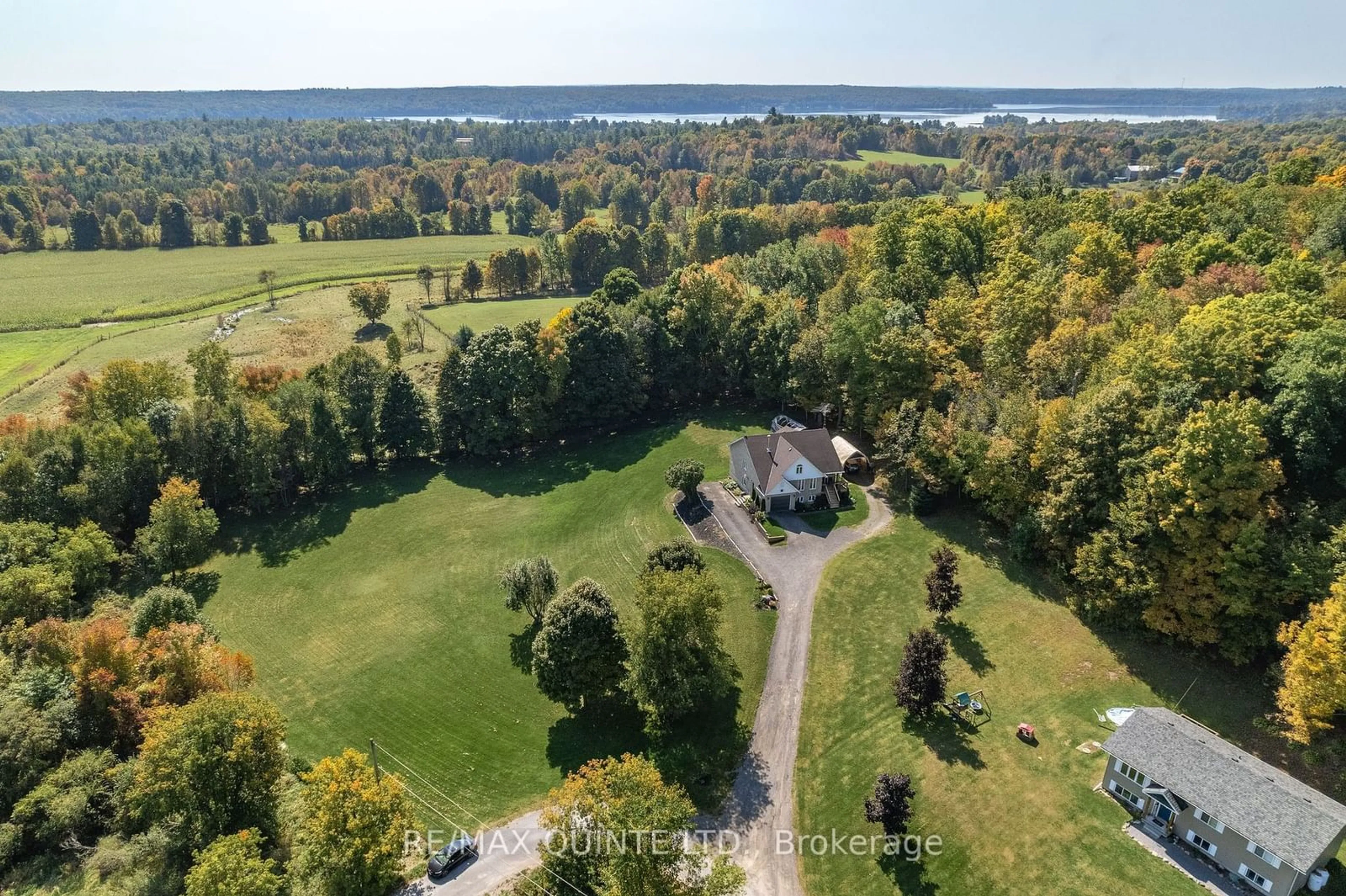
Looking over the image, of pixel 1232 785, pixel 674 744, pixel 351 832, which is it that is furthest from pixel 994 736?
pixel 351 832

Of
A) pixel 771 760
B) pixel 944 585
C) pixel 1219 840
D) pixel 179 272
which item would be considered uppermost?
pixel 179 272

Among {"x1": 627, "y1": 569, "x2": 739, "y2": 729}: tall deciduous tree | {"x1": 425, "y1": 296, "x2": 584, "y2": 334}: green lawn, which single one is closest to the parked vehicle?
{"x1": 627, "y1": 569, "x2": 739, "y2": 729}: tall deciduous tree

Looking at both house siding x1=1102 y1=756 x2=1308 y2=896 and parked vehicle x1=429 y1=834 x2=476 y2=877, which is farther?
parked vehicle x1=429 y1=834 x2=476 y2=877

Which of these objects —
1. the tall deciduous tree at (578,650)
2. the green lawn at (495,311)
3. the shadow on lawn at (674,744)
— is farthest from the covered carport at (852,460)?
the green lawn at (495,311)

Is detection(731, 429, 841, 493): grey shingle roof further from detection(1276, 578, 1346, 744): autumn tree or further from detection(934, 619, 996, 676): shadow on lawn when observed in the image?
detection(1276, 578, 1346, 744): autumn tree

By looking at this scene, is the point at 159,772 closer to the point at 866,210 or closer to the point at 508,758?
the point at 508,758

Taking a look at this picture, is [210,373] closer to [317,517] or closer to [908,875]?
[317,517]
